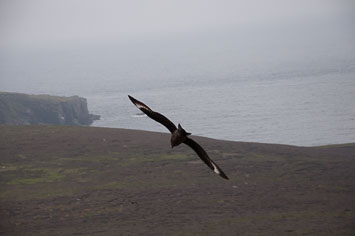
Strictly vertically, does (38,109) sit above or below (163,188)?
above

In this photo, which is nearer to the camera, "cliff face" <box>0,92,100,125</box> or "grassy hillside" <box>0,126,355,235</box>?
"grassy hillside" <box>0,126,355,235</box>

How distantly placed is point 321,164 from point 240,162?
9352 mm

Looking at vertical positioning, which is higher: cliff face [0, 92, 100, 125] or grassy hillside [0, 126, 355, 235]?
cliff face [0, 92, 100, 125]

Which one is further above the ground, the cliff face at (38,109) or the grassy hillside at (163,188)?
the cliff face at (38,109)

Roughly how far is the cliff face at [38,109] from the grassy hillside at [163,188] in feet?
206

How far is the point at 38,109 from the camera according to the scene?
149 meters

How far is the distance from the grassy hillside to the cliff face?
6291 cm

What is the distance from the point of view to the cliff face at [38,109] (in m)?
144

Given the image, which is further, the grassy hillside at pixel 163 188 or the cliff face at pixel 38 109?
the cliff face at pixel 38 109

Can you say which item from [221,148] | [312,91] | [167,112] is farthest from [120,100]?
[221,148]

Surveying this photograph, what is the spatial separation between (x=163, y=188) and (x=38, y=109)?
97.7 meters

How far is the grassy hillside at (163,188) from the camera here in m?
46.7

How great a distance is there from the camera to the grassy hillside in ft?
153

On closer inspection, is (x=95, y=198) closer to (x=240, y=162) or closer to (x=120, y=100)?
(x=240, y=162)
